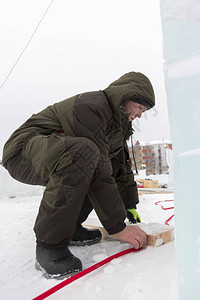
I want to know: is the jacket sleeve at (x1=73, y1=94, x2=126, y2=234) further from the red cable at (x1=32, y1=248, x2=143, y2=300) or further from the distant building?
the distant building

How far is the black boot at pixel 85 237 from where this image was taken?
3.87 ft

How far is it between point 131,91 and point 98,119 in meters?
0.19

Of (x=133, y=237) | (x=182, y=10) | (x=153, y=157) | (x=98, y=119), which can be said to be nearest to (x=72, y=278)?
(x=133, y=237)

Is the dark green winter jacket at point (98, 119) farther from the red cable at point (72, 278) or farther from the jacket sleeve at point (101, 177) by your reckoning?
the red cable at point (72, 278)

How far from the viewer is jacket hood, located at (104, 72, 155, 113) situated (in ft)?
3.55

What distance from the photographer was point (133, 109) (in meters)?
1.18

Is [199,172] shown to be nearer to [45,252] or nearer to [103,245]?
[45,252]

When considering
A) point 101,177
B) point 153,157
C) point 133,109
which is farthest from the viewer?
point 153,157

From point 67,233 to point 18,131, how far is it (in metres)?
0.51

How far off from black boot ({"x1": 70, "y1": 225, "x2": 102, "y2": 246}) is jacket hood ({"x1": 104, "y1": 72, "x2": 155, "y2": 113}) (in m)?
0.59

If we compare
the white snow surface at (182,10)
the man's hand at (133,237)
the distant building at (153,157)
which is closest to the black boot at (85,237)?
the man's hand at (133,237)

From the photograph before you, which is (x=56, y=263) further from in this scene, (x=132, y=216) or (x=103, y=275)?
(x=132, y=216)

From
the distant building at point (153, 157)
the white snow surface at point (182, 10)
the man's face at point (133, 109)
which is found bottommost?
the distant building at point (153, 157)

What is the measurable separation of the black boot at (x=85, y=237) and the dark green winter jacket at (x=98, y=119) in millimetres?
276
